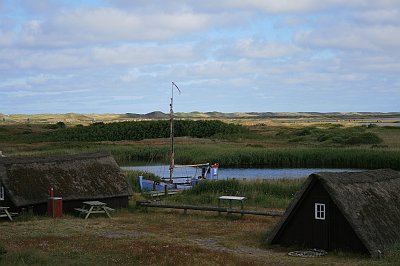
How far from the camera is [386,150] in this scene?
61375 millimetres

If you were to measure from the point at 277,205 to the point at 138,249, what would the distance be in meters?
15.3

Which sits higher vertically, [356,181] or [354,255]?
[356,181]

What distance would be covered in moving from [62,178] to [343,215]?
1688 centimetres

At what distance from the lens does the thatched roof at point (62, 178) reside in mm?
30016

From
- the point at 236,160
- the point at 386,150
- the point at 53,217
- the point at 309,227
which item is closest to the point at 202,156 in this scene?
the point at 236,160

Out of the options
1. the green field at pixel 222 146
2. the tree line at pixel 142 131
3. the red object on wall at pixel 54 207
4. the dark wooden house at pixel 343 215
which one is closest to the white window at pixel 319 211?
the dark wooden house at pixel 343 215

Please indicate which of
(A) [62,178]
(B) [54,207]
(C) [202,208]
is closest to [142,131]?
(A) [62,178]

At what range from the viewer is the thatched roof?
30.0 m

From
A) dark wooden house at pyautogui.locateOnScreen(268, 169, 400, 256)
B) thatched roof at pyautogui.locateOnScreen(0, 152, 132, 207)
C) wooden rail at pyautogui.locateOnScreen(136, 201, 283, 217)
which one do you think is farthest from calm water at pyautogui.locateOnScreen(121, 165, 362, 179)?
dark wooden house at pyautogui.locateOnScreen(268, 169, 400, 256)

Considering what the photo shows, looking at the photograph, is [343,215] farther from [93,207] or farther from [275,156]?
[275,156]

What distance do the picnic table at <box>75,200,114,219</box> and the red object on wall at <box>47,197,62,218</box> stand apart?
A: 40.5 inches

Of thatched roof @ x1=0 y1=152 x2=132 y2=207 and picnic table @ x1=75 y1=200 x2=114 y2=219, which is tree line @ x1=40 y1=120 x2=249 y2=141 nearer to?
thatched roof @ x1=0 y1=152 x2=132 y2=207

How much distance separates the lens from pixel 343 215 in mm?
20016

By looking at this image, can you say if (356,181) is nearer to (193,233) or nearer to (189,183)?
(193,233)
